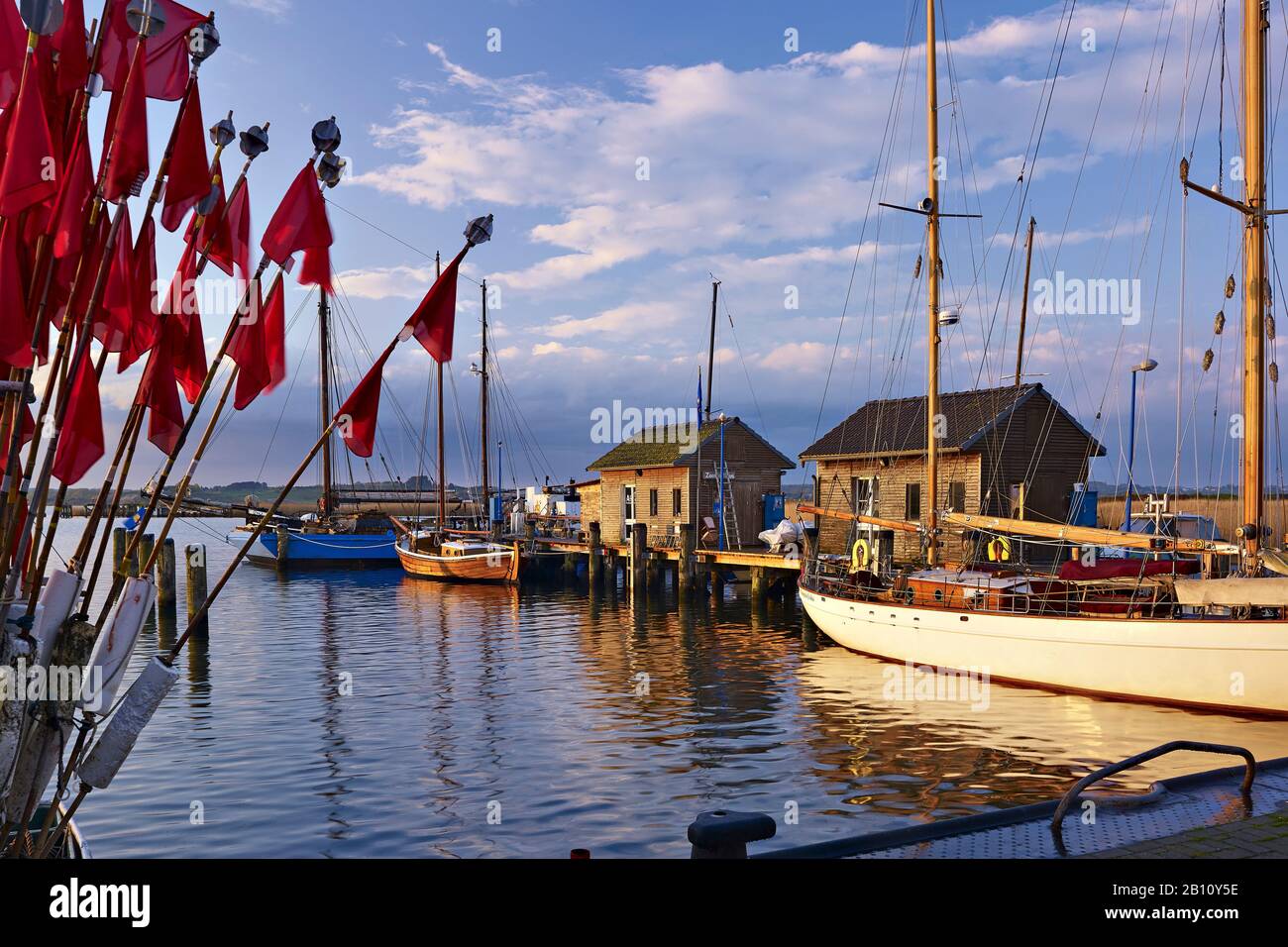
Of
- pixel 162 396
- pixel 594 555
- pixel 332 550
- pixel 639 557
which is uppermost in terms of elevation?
pixel 162 396

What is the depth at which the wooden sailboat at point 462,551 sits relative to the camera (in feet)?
145

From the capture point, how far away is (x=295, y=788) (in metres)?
13.0

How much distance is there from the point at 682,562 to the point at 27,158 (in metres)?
32.6

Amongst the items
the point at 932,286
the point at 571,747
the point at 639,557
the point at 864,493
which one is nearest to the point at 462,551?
the point at 639,557

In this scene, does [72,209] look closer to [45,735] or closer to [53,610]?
[53,610]

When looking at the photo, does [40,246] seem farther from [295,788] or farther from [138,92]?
[295,788]

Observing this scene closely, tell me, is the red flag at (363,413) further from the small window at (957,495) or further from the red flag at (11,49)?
the small window at (957,495)

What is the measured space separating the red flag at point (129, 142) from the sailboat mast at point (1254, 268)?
18134 mm

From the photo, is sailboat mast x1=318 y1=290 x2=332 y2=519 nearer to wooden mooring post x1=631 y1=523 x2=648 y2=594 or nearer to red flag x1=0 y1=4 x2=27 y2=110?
wooden mooring post x1=631 y1=523 x2=648 y2=594

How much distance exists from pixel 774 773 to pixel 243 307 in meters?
10.1

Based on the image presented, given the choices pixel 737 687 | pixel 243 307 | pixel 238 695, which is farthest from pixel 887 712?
pixel 243 307

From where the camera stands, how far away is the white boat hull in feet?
53.6

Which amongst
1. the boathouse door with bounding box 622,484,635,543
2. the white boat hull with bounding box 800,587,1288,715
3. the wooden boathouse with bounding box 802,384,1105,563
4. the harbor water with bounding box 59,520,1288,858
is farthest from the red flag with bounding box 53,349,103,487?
the boathouse door with bounding box 622,484,635,543

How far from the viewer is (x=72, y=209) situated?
18.6ft
